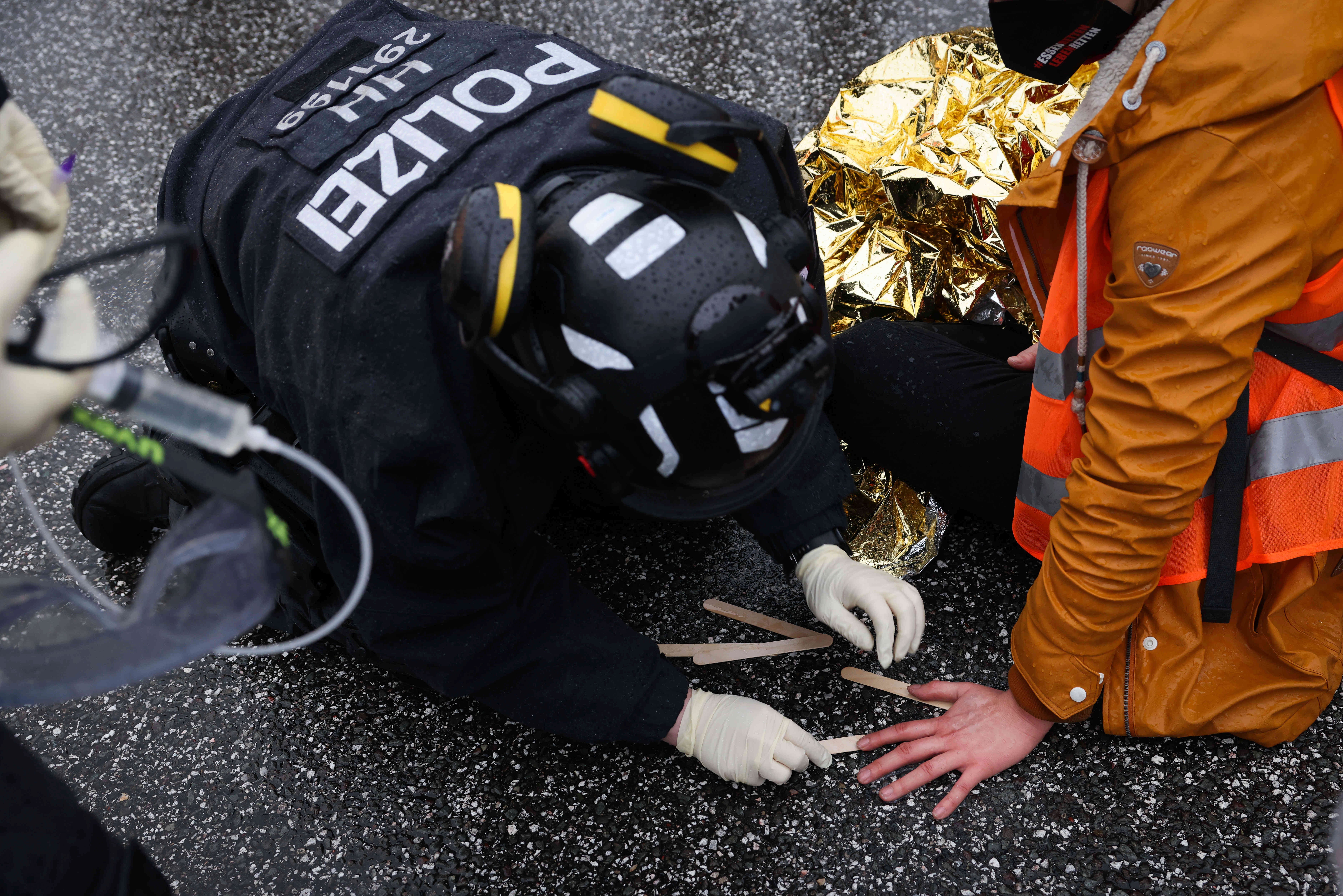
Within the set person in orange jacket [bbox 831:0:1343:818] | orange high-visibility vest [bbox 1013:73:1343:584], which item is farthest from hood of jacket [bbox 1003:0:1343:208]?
orange high-visibility vest [bbox 1013:73:1343:584]

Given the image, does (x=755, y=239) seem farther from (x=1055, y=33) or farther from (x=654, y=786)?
(x=654, y=786)

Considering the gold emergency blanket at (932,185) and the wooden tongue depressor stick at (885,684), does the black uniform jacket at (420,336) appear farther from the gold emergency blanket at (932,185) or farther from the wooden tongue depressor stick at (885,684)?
the gold emergency blanket at (932,185)

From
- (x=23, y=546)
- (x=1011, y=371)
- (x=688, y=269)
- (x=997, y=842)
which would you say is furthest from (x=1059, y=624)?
(x=23, y=546)

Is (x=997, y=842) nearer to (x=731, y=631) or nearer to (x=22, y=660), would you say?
(x=731, y=631)

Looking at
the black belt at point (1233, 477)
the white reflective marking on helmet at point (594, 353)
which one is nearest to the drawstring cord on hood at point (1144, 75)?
the black belt at point (1233, 477)

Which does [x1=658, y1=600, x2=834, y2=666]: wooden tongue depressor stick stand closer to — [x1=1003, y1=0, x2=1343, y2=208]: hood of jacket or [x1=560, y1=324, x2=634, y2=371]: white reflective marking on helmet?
[x1=560, y1=324, x2=634, y2=371]: white reflective marking on helmet

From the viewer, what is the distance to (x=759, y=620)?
1.43 metres

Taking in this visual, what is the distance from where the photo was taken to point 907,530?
1.47 meters

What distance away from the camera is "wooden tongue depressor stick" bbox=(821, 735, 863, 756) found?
1276 millimetres

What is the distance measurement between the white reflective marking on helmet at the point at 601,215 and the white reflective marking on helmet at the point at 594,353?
0.08 metres

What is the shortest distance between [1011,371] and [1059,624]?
0.43 meters

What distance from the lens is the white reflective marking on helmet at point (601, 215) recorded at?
886 millimetres

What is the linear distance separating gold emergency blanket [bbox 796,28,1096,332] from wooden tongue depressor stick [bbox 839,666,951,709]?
1.98ft

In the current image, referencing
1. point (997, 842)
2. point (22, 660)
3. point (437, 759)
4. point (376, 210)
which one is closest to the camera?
point (22, 660)
